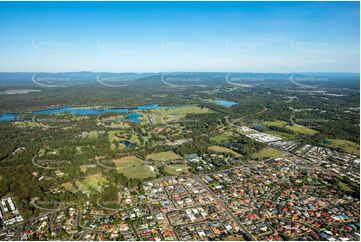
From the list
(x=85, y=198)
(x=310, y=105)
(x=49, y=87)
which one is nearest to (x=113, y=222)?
(x=85, y=198)

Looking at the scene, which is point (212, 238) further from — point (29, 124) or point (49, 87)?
point (49, 87)

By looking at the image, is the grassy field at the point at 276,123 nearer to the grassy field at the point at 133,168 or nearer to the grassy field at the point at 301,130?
the grassy field at the point at 301,130

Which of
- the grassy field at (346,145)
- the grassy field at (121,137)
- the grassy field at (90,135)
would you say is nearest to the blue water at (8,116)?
the grassy field at (90,135)

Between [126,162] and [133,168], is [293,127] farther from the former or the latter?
Result: [133,168]

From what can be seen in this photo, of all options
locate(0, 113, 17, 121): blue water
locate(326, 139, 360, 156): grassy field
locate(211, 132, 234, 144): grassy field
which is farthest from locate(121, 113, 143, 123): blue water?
locate(326, 139, 360, 156): grassy field

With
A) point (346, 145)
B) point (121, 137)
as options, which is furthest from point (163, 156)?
point (346, 145)

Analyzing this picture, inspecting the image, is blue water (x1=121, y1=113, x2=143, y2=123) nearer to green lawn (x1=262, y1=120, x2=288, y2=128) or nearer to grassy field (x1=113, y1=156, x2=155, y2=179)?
grassy field (x1=113, y1=156, x2=155, y2=179)
